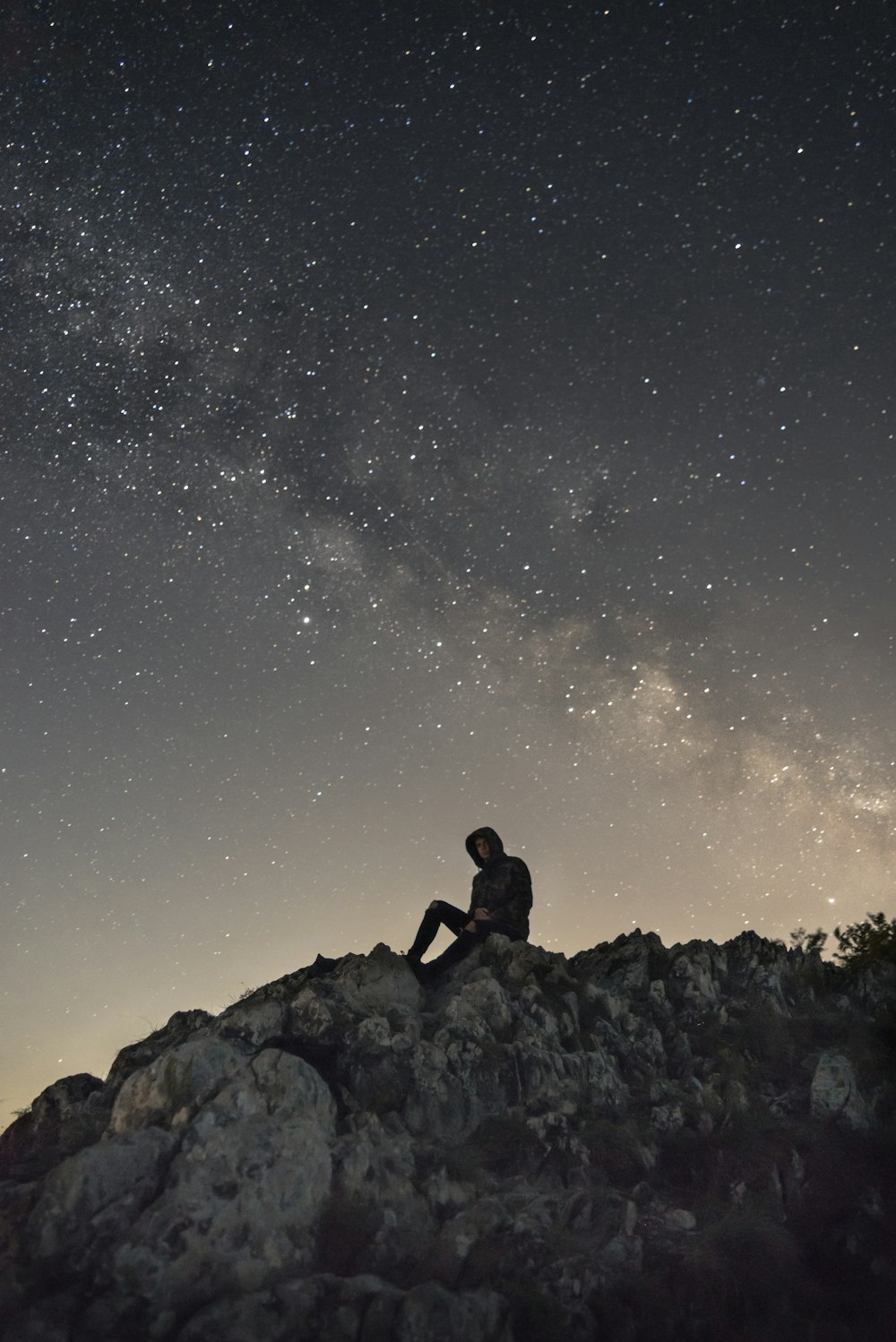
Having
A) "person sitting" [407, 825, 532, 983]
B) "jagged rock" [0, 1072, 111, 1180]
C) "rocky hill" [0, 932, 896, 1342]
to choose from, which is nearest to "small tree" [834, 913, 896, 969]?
"rocky hill" [0, 932, 896, 1342]

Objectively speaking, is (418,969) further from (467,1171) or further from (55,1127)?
(55,1127)

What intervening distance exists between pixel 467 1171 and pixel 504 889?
8.17 meters

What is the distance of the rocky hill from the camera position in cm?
1219

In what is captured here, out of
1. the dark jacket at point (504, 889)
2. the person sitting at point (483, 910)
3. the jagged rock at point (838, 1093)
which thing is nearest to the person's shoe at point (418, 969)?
the person sitting at point (483, 910)

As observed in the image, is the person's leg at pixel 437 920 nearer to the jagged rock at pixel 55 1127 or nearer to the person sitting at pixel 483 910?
the person sitting at pixel 483 910

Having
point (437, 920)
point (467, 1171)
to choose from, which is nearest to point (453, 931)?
point (437, 920)

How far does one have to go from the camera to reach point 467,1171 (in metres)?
15.2

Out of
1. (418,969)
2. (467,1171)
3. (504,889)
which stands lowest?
(467,1171)

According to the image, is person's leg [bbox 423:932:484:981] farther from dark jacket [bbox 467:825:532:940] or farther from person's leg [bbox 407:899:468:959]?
dark jacket [bbox 467:825:532:940]

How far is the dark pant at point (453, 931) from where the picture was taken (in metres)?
21.3

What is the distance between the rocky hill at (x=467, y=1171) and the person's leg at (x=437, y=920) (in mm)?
1416

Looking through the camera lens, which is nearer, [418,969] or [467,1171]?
[467,1171]

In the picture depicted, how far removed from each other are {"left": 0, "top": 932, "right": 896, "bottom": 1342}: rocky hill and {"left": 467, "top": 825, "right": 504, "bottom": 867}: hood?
10.9ft

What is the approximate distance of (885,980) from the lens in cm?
2044
